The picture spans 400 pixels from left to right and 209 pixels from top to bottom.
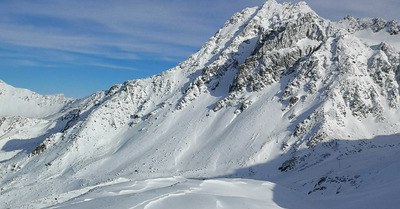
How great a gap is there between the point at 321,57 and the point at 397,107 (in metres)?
16.8

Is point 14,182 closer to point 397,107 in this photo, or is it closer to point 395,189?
point 395,189

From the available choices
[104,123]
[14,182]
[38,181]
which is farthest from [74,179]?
[104,123]

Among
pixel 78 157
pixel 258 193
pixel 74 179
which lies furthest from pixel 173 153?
pixel 258 193

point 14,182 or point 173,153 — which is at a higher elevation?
point 173,153

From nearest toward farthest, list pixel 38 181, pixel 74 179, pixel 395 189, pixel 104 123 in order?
pixel 395 189, pixel 74 179, pixel 38 181, pixel 104 123

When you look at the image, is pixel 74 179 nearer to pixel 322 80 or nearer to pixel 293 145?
pixel 293 145

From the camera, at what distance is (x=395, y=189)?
19312 millimetres

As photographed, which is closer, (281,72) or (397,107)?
(397,107)

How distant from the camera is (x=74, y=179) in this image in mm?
63219

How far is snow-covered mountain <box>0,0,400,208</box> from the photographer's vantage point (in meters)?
41.7

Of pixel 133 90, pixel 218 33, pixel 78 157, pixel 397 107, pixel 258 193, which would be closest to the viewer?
pixel 258 193

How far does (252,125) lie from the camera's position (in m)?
60.9

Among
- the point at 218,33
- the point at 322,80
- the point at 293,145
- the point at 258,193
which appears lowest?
the point at 258,193

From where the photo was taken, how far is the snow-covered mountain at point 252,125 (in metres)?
41.7
